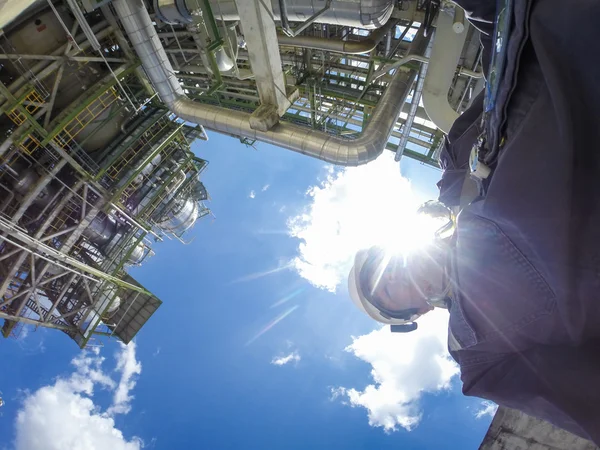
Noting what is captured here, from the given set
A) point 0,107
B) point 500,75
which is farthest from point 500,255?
point 0,107

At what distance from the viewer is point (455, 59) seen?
679cm

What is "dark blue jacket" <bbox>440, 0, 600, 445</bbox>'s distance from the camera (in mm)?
1292

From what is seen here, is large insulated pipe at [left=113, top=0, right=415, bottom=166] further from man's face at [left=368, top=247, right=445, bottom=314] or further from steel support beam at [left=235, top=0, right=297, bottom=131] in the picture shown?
man's face at [left=368, top=247, right=445, bottom=314]

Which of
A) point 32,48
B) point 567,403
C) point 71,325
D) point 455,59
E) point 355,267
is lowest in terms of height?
point 71,325

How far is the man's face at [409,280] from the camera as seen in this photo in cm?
304

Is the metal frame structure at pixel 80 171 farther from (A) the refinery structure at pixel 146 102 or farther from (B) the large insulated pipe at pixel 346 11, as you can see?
(B) the large insulated pipe at pixel 346 11

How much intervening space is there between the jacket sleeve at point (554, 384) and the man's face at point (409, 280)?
1053 mm

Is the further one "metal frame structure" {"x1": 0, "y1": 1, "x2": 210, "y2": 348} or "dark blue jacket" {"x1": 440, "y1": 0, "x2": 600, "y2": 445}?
"metal frame structure" {"x1": 0, "y1": 1, "x2": 210, "y2": 348}

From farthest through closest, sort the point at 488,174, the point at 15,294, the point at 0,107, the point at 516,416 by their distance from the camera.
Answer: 1. the point at 15,294
2. the point at 0,107
3. the point at 516,416
4. the point at 488,174

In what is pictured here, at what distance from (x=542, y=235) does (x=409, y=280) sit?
5.94 feet

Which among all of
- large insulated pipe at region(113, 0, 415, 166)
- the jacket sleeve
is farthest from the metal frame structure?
the jacket sleeve

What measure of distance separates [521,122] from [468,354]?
1449mm

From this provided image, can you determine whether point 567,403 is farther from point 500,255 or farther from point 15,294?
point 15,294

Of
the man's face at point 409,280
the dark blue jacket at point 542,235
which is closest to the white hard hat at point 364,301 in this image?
the man's face at point 409,280
